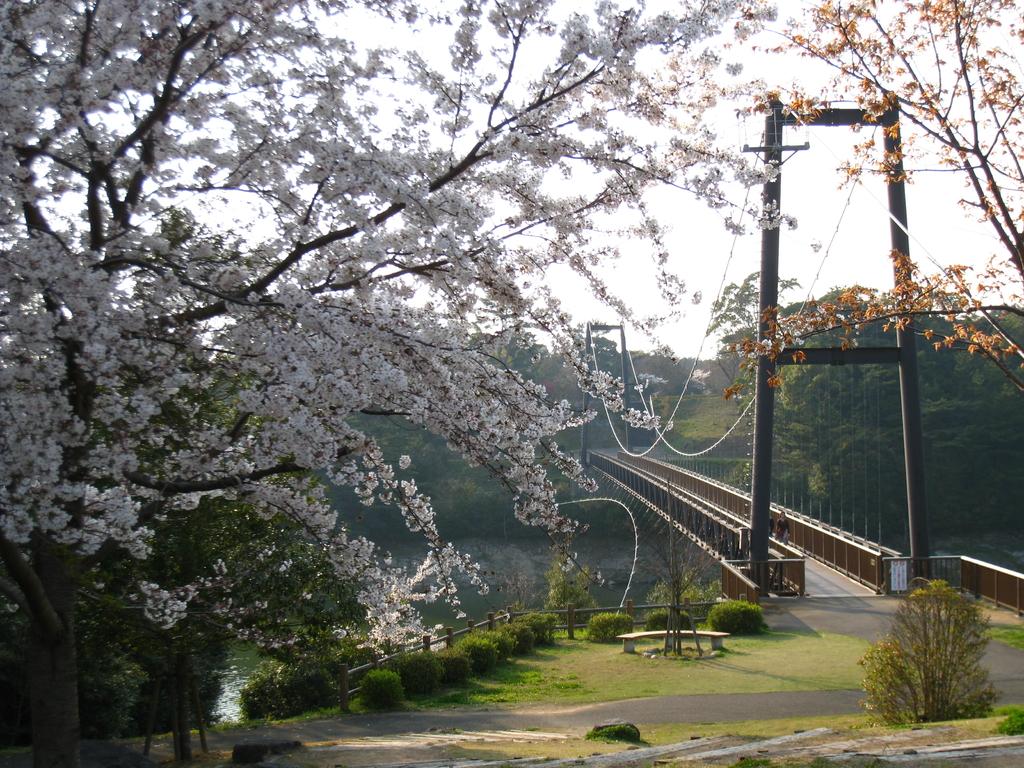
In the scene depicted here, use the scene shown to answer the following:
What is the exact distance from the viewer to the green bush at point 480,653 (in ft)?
39.4

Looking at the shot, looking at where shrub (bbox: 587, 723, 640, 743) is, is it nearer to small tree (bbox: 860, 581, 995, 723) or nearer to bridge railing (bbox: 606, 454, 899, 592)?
small tree (bbox: 860, 581, 995, 723)

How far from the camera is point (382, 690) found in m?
10.3

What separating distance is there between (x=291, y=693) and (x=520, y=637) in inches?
134

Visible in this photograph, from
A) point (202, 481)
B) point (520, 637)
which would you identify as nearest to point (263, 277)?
point (202, 481)

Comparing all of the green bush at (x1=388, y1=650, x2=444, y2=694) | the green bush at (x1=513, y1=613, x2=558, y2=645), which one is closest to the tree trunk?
the green bush at (x1=388, y1=650, x2=444, y2=694)

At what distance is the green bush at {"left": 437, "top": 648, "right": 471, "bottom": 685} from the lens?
1138 centimetres

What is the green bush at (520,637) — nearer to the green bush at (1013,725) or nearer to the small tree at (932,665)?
the small tree at (932,665)

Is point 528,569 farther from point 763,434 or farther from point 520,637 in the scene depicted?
point 520,637

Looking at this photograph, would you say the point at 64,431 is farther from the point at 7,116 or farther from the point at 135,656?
the point at 135,656

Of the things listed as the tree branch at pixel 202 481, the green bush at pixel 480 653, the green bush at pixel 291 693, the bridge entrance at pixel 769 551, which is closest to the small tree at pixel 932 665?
the tree branch at pixel 202 481

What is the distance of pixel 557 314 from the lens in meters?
4.01

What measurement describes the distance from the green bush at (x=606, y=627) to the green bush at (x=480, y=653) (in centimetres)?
271

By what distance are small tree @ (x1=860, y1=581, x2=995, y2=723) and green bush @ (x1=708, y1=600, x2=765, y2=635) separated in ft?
20.9

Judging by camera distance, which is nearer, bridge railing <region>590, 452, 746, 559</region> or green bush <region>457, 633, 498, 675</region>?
green bush <region>457, 633, 498, 675</region>
